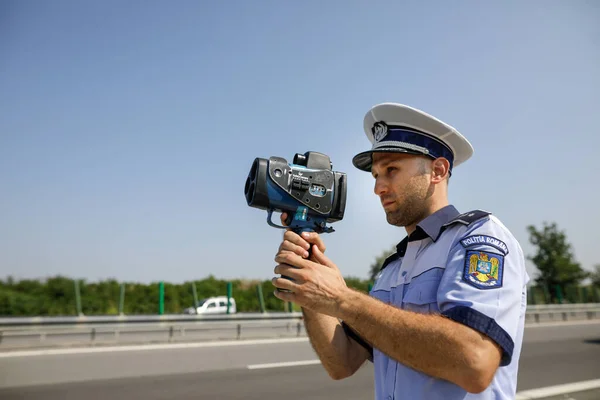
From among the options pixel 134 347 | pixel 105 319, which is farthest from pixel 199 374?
pixel 105 319

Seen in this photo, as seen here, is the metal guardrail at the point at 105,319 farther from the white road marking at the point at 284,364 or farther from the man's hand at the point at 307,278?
the man's hand at the point at 307,278

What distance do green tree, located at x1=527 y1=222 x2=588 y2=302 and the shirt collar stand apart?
40.5 m

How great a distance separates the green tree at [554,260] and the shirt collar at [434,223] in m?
40.5

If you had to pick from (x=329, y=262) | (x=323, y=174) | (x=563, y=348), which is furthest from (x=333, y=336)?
(x=563, y=348)

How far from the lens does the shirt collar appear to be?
1773mm

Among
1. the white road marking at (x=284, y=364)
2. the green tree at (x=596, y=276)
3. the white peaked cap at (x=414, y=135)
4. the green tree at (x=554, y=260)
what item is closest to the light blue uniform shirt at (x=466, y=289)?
the white peaked cap at (x=414, y=135)

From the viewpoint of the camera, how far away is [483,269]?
1485 mm

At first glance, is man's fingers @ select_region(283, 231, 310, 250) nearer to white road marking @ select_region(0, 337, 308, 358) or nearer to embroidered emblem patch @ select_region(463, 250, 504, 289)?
embroidered emblem patch @ select_region(463, 250, 504, 289)

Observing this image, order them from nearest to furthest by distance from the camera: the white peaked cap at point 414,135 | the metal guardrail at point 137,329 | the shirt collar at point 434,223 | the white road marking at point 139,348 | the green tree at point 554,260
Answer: the shirt collar at point 434,223 → the white peaked cap at point 414,135 → the white road marking at point 139,348 → the metal guardrail at point 137,329 → the green tree at point 554,260

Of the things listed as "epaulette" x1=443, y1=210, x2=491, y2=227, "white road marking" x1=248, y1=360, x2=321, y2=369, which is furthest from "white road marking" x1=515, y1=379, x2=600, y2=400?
"epaulette" x1=443, y1=210, x2=491, y2=227

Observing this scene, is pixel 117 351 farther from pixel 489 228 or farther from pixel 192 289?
pixel 489 228

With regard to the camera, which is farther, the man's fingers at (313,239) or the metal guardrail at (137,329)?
the metal guardrail at (137,329)

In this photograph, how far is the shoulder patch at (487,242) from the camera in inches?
60.4

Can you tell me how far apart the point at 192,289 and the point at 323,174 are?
1738 centimetres
